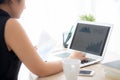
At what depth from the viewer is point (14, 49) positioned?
3.76ft

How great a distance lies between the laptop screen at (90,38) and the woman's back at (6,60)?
0.51m

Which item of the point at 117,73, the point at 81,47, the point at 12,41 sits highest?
the point at 12,41

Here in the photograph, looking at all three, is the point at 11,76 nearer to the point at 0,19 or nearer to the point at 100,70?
the point at 0,19

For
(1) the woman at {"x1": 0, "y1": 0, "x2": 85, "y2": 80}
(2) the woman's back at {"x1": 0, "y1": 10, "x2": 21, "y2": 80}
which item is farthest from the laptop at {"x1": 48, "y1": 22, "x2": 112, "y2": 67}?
(2) the woman's back at {"x1": 0, "y1": 10, "x2": 21, "y2": 80}

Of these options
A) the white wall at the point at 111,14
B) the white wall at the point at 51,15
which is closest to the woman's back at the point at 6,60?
the white wall at the point at 51,15

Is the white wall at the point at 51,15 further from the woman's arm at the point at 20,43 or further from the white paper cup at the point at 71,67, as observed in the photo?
the white paper cup at the point at 71,67

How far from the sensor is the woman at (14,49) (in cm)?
114

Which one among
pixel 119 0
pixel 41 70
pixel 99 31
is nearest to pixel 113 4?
pixel 119 0

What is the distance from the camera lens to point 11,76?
1.26 metres

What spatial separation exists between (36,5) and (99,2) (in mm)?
838

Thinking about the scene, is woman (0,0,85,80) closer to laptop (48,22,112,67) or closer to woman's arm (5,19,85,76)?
woman's arm (5,19,85,76)

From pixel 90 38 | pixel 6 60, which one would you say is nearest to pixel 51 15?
pixel 90 38

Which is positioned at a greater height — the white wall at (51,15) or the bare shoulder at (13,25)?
the bare shoulder at (13,25)

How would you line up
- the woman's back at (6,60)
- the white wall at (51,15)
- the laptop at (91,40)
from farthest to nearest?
the white wall at (51,15), the laptop at (91,40), the woman's back at (6,60)
